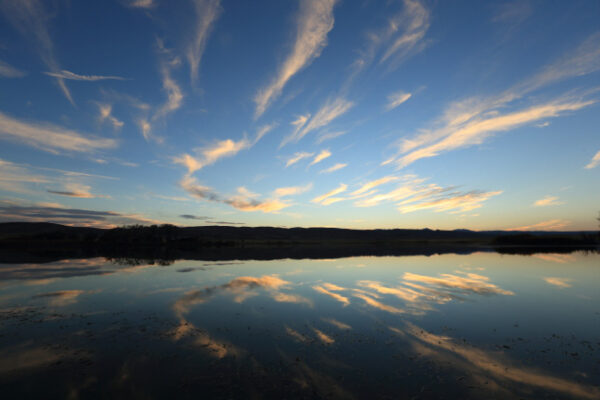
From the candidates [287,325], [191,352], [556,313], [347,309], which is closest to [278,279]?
[347,309]

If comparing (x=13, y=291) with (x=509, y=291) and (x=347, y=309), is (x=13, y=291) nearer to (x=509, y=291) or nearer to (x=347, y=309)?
(x=347, y=309)

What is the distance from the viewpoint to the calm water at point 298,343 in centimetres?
846

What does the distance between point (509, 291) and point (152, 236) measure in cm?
12799

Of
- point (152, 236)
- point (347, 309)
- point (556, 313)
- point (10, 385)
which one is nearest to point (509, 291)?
point (556, 313)

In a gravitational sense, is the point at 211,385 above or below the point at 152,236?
below

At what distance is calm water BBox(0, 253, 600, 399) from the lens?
8461 mm

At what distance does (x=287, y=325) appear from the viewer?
47.5ft

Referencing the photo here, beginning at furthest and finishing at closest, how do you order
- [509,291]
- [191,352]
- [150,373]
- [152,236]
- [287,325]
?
[152,236]
[509,291]
[287,325]
[191,352]
[150,373]

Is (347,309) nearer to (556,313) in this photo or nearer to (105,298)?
(556,313)

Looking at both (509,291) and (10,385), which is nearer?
(10,385)

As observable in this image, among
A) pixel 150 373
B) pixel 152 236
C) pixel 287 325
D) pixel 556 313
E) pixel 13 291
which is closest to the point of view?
pixel 150 373

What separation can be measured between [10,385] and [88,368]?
1.83 meters

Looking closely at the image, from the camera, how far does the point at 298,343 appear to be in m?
11.9

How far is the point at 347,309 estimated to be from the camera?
1759 centimetres
